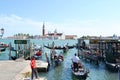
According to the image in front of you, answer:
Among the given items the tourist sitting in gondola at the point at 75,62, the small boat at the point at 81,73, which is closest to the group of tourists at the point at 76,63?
the tourist sitting in gondola at the point at 75,62

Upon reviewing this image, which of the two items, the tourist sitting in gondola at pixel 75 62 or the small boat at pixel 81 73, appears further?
the tourist sitting in gondola at pixel 75 62

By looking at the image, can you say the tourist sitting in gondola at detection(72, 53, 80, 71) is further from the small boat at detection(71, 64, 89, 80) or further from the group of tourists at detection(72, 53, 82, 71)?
the small boat at detection(71, 64, 89, 80)

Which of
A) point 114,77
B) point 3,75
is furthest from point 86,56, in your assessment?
point 3,75

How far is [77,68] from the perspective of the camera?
96.1ft

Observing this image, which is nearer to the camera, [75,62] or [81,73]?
[81,73]

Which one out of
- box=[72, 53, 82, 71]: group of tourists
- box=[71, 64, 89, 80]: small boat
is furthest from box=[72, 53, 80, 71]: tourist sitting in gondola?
box=[71, 64, 89, 80]: small boat

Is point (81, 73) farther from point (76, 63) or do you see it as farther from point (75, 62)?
point (75, 62)

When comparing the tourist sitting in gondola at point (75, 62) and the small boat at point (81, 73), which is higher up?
the tourist sitting in gondola at point (75, 62)

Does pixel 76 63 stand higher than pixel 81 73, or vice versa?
pixel 76 63

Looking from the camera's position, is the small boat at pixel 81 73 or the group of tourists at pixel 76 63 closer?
the small boat at pixel 81 73

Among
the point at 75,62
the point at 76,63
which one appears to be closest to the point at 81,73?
the point at 76,63

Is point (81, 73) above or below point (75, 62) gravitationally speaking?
below

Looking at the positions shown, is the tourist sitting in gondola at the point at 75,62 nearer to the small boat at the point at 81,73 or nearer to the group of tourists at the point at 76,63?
the group of tourists at the point at 76,63

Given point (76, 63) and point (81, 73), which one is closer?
point (81, 73)
